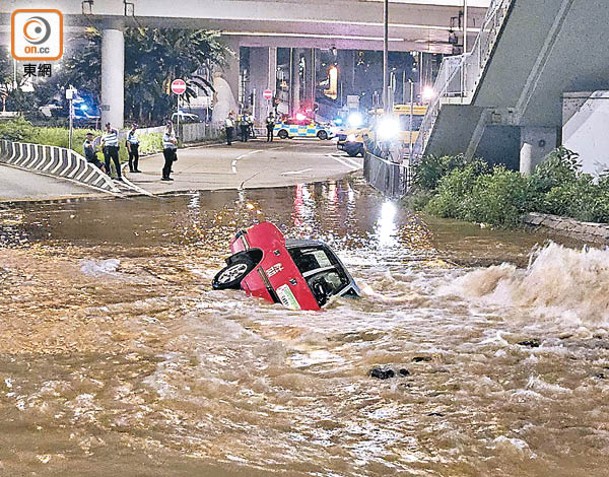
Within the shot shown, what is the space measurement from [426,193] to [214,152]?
23975 mm

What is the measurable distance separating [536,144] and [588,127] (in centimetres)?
264

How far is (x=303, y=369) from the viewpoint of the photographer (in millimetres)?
8367

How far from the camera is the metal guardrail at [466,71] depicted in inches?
835

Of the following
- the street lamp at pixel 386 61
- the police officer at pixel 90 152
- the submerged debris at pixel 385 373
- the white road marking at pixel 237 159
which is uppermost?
the street lamp at pixel 386 61

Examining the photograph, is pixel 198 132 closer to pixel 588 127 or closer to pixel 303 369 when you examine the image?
pixel 588 127

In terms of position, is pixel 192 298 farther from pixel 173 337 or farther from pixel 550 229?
pixel 550 229

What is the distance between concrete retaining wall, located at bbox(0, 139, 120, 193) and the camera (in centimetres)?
2706

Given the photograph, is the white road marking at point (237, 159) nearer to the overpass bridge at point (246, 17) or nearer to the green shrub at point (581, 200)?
the overpass bridge at point (246, 17)

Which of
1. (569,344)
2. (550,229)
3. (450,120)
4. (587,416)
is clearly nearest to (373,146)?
(450,120)

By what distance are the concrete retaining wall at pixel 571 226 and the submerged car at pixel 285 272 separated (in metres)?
7.47

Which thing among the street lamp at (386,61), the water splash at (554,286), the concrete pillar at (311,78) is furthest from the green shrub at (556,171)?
the concrete pillar at (311,78)

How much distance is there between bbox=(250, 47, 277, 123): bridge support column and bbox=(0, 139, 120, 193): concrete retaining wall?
51552 mm

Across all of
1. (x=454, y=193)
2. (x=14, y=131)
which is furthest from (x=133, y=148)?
(x=454, y=193)

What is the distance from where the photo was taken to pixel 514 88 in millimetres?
22484
